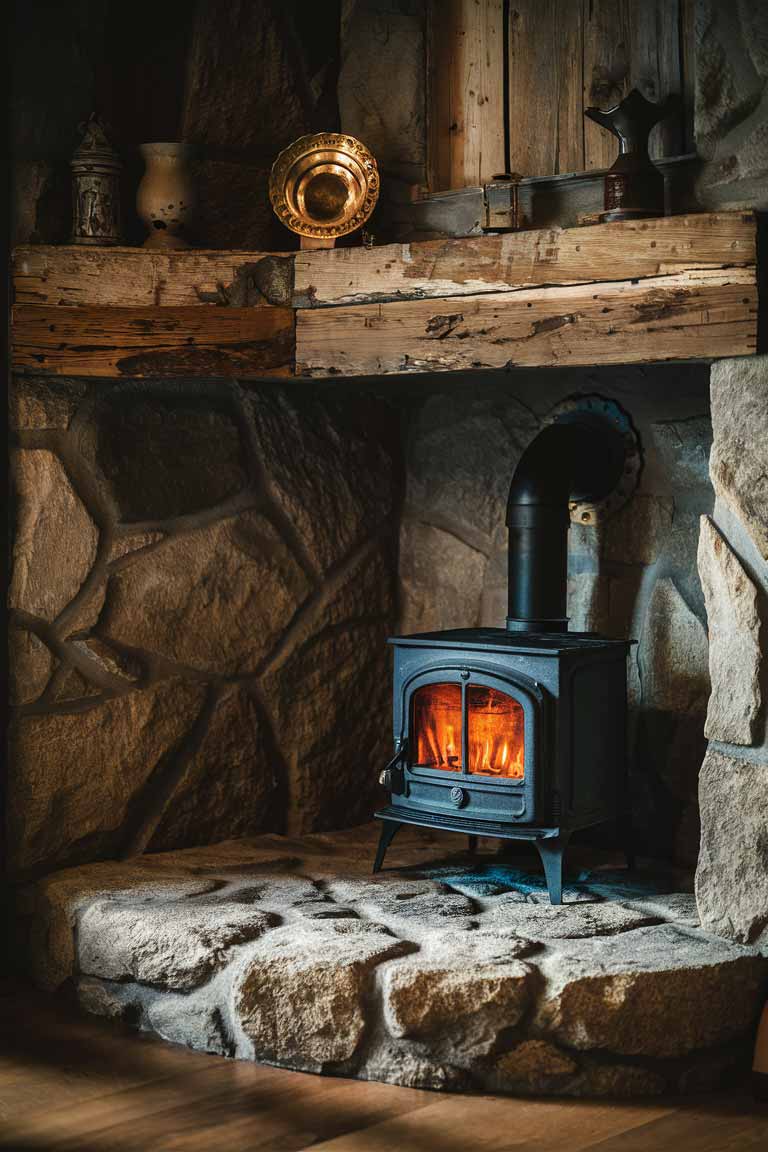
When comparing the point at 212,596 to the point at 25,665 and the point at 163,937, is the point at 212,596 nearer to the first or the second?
the point at 25,665

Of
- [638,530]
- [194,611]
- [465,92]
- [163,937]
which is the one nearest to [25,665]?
[194,611]

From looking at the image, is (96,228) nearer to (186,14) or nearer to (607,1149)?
(186,14)

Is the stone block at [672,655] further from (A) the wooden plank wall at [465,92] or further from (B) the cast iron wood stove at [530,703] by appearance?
(A) the wooden plank wall at [465,92]

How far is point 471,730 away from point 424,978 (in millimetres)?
752

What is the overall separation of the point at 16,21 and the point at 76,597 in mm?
1347

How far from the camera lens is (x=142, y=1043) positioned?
9.30ft

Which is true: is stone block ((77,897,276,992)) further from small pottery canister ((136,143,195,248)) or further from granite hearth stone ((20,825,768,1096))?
small pottery canister ((136,143,195,248))

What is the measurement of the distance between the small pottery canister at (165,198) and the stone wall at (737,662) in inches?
53.1

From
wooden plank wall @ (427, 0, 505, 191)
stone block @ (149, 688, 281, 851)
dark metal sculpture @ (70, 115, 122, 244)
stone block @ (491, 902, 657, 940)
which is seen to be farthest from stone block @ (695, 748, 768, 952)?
dark metal sculpture @ (70, 115, 122, 244)

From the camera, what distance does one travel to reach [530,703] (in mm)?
3059

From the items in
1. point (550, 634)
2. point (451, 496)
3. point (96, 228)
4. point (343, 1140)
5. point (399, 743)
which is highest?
point (96, 228)

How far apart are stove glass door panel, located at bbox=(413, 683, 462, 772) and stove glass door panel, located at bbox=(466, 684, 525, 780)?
70 mm

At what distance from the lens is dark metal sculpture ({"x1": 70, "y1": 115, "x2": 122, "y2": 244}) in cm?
321

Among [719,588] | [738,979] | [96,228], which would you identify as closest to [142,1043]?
[738,979]
